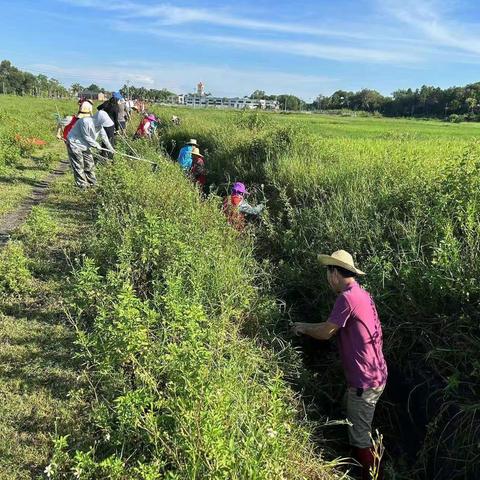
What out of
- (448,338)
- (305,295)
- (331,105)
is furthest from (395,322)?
(331,105)

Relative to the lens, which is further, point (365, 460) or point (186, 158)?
point (186, 158)

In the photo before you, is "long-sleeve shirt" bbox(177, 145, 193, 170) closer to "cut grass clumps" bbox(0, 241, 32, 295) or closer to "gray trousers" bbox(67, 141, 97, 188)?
"gray trousers" bbox(67, 141, 97, 188)

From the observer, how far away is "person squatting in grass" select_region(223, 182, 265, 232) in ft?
22.1

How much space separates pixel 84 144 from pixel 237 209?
543 cm

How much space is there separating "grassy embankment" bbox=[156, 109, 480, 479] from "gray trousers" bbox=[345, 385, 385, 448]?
1.01 ft

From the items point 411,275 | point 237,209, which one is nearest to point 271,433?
point 411,275

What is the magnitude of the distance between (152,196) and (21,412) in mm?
3966

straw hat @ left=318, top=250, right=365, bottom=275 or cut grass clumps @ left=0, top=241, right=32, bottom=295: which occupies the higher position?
straw hat @ left=318, top=250, right=365, bottom=275

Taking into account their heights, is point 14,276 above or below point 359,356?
below

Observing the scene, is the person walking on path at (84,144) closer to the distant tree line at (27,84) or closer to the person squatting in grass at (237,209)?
the person squatting in grass at (237,209)

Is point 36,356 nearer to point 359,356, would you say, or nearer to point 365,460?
point 359,356

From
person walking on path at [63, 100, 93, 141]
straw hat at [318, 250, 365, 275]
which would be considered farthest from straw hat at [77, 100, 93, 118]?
straw hat at [318, 250, 365, 275]

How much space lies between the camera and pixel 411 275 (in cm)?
429

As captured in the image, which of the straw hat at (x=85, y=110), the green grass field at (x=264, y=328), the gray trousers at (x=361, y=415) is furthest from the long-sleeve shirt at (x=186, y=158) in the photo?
the gray trousers at (x=361, y=415)
